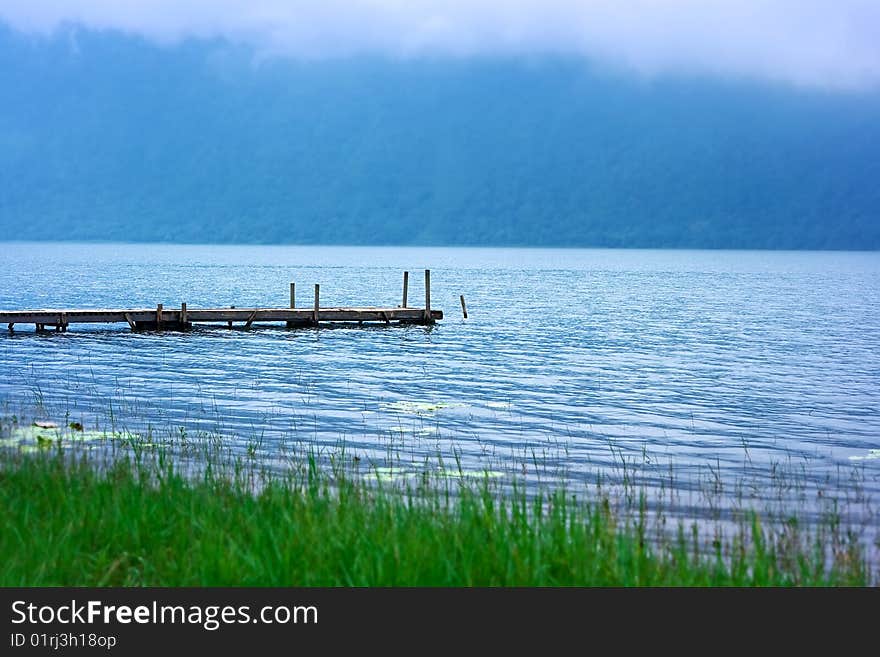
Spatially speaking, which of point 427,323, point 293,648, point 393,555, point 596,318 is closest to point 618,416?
point 393,555

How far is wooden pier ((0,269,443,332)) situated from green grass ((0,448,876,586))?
3362 centimetres

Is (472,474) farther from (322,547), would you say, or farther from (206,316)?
(206,316)

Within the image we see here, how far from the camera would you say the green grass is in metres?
8.68

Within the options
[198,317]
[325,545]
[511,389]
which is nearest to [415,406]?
[511,389]

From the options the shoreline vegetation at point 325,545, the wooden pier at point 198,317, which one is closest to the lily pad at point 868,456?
the shoreline vegetation at point 325,545

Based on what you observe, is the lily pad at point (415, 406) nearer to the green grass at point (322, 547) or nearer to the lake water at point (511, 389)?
the lake water at point (511, 389)

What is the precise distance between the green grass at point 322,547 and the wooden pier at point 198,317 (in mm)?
33621

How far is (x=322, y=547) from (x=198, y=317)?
123 ft

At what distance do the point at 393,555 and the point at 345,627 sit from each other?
1450 millimetres

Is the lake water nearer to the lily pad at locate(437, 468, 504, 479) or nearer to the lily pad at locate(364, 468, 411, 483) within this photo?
the lily pad at locate(437, 468, 504, 479)

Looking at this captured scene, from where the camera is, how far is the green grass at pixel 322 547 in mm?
8680

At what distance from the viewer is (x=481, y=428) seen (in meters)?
22.6

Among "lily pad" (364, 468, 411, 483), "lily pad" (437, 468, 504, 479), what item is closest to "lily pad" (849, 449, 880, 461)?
"lily pad" (437, 468, 504, 479)

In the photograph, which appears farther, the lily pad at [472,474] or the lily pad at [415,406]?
the lily pad at [415,406]
